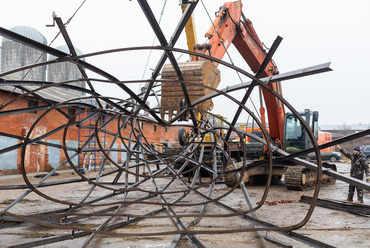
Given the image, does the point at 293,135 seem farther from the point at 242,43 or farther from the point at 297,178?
the point at 242,43

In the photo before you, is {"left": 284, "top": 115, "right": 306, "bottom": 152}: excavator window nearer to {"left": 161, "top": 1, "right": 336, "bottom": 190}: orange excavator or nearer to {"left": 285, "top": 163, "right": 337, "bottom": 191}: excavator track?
{"left": 161, "top": 1, "right": 336, "bottom": 190}: orange excavator

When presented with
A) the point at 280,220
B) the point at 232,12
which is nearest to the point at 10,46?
the point at 232,12

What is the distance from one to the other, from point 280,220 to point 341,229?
3.12 ft

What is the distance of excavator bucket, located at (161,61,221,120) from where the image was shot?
4.98m

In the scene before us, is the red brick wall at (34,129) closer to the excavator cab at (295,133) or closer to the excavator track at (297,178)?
the excavator cab at (295,133)

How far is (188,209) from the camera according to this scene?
6.22 metres

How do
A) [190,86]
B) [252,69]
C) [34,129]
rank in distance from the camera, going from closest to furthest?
[190,86]
[252,69]
[34,129]

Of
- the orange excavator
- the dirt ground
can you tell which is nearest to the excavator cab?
the orange excavator

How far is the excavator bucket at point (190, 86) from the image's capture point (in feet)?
16.4

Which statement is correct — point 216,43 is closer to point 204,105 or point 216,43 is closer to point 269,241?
point 204,105

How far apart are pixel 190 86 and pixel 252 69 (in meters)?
4.69

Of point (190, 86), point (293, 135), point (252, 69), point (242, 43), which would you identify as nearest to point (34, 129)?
point (252, 69)

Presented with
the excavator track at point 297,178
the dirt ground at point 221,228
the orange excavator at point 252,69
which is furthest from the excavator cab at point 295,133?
the dirt ground at point 221,228

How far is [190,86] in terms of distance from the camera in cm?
509
